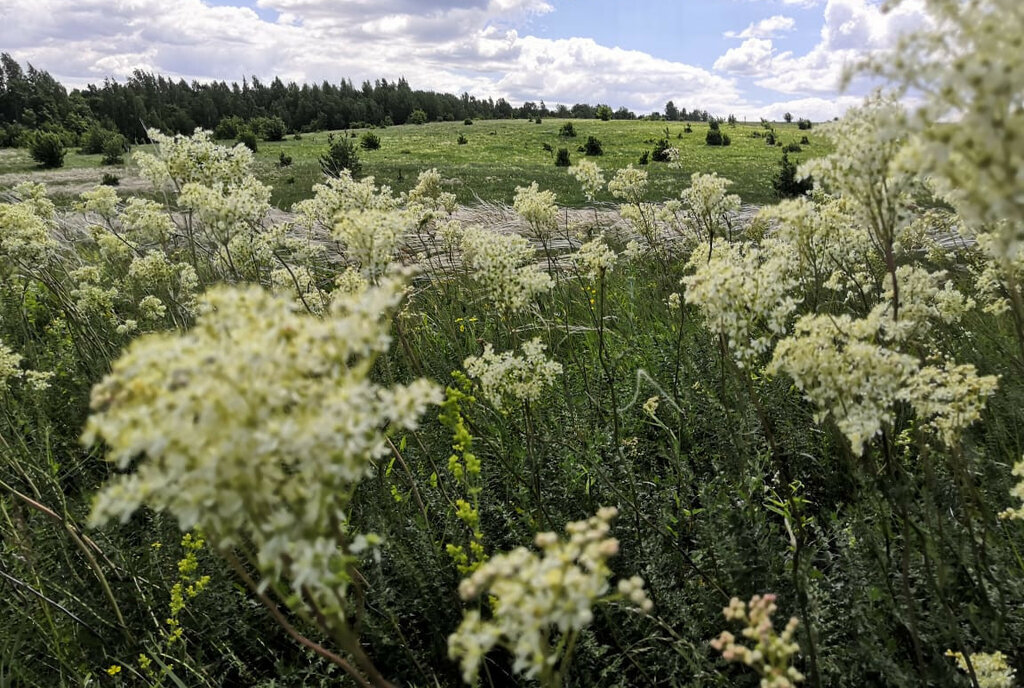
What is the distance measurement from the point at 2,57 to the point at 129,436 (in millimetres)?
176601

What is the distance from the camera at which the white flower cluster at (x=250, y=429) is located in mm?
1290

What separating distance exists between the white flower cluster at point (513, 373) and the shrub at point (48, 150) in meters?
48.4

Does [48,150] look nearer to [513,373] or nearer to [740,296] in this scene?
[513,373]

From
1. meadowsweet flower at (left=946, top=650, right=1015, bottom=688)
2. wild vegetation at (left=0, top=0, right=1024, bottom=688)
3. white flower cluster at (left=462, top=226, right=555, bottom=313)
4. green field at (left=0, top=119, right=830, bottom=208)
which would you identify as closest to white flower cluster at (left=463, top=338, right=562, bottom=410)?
wild vegetation at (left=0, top=0, right=1024, bottom=688)

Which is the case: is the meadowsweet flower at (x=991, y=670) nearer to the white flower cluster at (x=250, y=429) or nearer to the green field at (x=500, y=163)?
the white flower cluster at (x=250, y=429)

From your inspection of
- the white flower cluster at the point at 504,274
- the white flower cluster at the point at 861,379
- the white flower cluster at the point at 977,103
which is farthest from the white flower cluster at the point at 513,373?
the white flower cluster at the point at 977,103

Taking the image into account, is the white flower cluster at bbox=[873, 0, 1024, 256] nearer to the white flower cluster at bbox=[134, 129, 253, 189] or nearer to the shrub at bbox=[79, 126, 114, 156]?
the white flower cluster at bbox=[134, 129, 253, 189]

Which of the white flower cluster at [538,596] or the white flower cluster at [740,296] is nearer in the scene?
the white flower cluster at [538,596]

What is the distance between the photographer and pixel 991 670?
2.72 m

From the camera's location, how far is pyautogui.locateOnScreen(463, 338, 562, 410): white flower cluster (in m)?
4.03

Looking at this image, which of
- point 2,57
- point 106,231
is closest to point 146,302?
point 106,231

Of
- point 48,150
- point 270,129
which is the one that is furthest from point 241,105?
point 48,150

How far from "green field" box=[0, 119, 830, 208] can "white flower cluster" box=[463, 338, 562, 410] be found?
8839mm

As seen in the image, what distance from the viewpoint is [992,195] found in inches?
48.4
